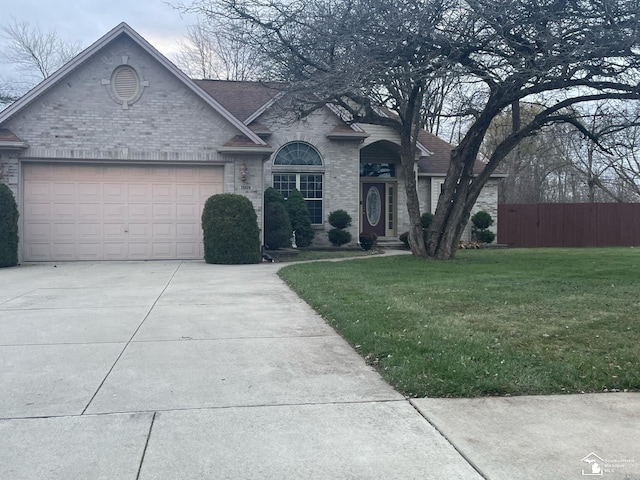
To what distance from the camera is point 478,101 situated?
17531mm

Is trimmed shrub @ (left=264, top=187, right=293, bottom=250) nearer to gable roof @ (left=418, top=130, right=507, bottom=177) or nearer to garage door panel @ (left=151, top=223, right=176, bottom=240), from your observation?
garage door panel @ (left=151, top=223, right=176, bottom=240)

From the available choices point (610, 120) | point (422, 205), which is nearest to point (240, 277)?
point (610, 120)

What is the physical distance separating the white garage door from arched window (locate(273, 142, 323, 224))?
4182mm

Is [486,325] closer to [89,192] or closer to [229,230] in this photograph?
[229,230]

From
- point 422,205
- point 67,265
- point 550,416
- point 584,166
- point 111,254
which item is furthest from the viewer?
point 584,166

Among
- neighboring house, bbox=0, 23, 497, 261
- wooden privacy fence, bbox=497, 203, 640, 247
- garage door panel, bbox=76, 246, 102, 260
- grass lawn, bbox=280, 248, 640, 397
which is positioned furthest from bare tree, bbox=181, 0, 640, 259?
wooden privacy fence, bbox=497, 203, 640, 247

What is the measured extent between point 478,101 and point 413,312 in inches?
425

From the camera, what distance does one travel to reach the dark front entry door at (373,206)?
25.1 meters

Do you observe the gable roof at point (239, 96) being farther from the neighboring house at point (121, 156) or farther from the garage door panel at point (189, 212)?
the garage door panel at point (189, 212)

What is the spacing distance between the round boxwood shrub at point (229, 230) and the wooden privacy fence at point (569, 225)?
13.3 metres

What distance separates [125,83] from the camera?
1761 cm

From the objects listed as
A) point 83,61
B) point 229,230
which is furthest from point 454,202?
point 83,61

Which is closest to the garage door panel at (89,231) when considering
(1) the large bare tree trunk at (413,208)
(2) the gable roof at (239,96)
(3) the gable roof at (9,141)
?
(3) the gable roof at (9,141)

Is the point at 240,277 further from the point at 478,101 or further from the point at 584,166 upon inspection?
the point at 584,166
